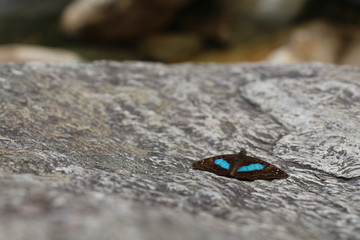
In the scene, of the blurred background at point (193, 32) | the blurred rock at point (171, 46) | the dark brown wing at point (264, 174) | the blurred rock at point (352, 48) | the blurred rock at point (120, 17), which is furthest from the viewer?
the blurred rock at point (171, 46)

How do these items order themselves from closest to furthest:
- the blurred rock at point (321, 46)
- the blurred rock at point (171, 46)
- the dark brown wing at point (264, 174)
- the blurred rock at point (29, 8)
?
the dark brown wing at point (264, 174) < the blurred rock at point (321, 46) < the blurred rock at point (171, 46) < the blurred rock at point (29, 8)

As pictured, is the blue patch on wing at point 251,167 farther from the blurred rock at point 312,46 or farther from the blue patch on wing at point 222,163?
the blurred rock at point 312,46

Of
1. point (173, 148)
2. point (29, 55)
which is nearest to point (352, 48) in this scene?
point (29, 55)

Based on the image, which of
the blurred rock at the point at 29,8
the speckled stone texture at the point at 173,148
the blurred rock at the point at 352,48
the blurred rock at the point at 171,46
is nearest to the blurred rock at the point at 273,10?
the blurred rock at the point at 352,48

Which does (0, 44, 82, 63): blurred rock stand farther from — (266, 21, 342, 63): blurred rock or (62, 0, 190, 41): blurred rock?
(266, 21, 342, 63): blurred rock

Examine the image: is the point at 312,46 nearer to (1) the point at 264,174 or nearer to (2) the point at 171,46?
(2) the point at 171,46

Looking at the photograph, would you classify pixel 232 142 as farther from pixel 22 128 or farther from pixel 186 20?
pixel 186 20
